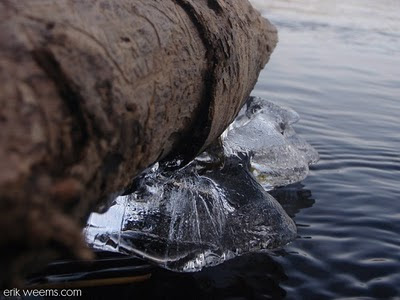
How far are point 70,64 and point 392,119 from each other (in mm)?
5089

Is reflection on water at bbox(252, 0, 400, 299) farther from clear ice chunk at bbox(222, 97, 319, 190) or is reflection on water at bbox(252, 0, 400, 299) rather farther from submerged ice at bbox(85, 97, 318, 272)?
submerged ice at bbox(85, 97, 318, 272)

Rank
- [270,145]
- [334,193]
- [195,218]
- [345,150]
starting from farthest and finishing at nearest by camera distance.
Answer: [345,150], [270,145], [334,193], [195,218]

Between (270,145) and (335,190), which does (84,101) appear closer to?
(335,190)

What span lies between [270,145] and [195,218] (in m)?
1.69

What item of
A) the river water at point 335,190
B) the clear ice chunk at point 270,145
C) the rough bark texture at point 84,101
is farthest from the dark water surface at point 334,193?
the rough bark texture at point 84,101

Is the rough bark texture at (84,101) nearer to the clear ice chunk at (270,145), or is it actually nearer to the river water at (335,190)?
the river water at (335,190)

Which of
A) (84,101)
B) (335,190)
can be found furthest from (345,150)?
(84,101)

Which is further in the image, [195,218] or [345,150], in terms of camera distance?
[345,150]

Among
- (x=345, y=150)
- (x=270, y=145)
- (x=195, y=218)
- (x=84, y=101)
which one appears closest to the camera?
(x=84, y=101)

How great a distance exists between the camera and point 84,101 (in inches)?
47.2

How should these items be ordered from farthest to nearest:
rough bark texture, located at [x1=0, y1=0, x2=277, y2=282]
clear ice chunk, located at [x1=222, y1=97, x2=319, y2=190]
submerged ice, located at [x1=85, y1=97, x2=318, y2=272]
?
1. clear ice chunk, located at [x1=222, y1=97, x2=319, y2=190]
2. submerged ice, located at [x1=85, y1=97, x2=318, y2=272]
3. rough bark texture, located at [x1=0, y1=0, x2=277, y2=282]

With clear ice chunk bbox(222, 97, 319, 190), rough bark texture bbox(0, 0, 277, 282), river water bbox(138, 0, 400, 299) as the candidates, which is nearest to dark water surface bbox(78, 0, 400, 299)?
river water bbox(138, 0, 400, 299)

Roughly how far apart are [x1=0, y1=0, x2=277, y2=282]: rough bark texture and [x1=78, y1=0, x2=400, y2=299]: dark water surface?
0.93 m

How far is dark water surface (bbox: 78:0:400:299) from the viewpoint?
262 centimetres
